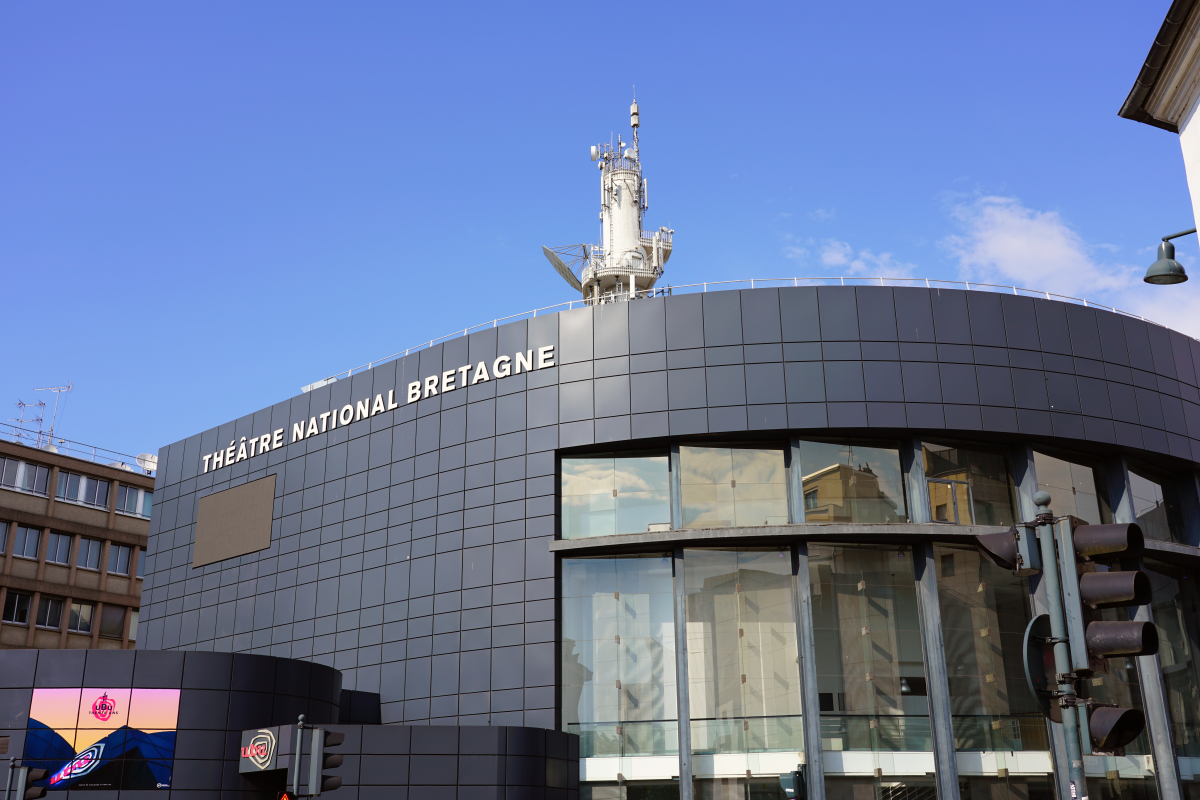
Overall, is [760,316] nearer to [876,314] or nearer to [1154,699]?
[876,314]

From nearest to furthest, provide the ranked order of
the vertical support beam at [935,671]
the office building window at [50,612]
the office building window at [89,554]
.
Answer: the vertical support beam at [935,671], the office building window at [50,612], the office building window at [89,554]

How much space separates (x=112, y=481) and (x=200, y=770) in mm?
42760

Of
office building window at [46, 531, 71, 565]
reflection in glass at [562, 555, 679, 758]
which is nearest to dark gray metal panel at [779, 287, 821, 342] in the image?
reflection in glass at [562, 555, 679, 758]

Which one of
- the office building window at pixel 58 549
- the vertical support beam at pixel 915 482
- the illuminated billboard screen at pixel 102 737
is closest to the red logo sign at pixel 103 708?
the illuminated billboard screen at pixel 102 737

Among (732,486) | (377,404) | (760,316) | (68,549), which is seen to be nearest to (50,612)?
(68,549)

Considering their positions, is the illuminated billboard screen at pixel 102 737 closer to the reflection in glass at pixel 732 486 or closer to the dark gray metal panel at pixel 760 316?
the reflection in glass at pixel 732 486

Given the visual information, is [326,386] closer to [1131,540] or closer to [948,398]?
[948,398]

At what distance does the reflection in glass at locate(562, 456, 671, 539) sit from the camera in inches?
1455

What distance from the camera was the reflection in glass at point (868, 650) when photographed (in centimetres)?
3406

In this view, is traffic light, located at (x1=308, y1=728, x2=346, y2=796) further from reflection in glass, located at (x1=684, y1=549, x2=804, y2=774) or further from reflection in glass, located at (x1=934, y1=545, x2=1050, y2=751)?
reflection in glass, located at (x1=934, y1=545, x2=1050, y2=751)

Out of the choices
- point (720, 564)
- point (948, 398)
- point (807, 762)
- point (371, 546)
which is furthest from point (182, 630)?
point (948, 398)

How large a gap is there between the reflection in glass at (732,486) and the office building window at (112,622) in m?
44.4

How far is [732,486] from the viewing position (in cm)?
3666

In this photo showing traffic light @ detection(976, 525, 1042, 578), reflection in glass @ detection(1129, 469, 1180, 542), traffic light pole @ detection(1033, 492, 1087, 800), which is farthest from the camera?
reflection in glass @ detection(1129, 469, 1180, 542)
